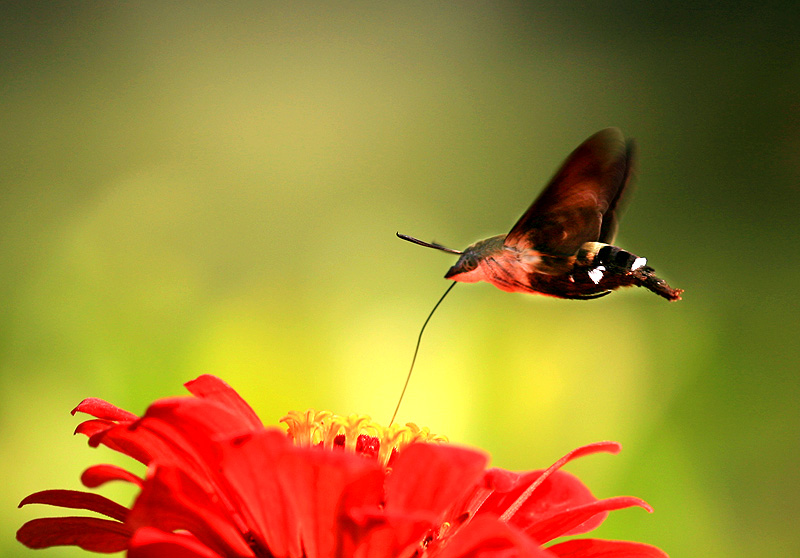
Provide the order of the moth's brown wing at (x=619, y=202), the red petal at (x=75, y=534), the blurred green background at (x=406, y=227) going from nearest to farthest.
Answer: the red petal at (x=75, y=534), the moth's brown wing at (x=619, y=202), the blurred green background at (x=406, y=227)

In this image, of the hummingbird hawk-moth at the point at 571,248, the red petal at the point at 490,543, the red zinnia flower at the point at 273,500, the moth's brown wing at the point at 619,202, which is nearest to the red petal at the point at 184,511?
the red zinnia flower at the point at 273,500

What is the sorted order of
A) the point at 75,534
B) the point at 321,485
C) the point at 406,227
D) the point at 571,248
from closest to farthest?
the point at 321,485 < the point at 75,534 < the point at 571,248 < the point at 406,227

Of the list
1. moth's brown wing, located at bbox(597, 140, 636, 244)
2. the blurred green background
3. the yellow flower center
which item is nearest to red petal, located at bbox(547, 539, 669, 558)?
the yellow flower center

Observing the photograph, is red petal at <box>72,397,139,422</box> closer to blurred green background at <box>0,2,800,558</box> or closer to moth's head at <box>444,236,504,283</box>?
moth's head at <box>444,236,504,283</box>

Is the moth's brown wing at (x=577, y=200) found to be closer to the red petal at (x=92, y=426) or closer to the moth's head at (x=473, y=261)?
the moth's head at (x=473, y=261)

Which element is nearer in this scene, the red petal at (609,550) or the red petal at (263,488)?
the red petal at (263,488)

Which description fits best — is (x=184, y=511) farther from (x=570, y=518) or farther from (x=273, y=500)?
(x=570, y=518)

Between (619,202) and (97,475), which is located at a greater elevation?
(619,202)

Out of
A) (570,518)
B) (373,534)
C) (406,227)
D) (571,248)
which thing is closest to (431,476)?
(373,534)
